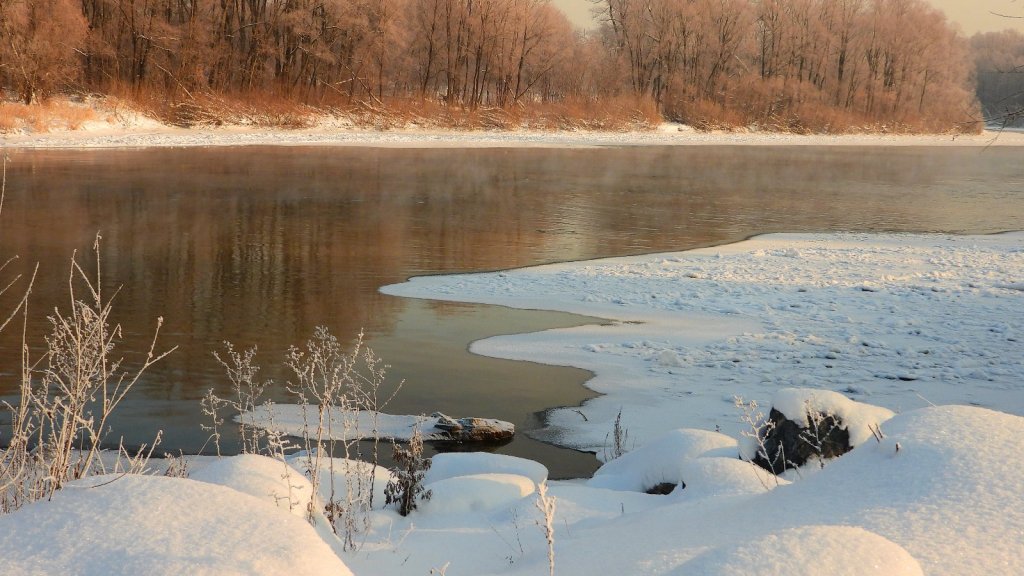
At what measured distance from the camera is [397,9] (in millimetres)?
56406

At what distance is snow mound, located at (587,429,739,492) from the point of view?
5.35 m

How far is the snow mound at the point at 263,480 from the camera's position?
407 centimetres

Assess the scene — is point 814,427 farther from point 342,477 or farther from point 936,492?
point 342,477

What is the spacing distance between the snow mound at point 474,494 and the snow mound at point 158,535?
7.47 ft

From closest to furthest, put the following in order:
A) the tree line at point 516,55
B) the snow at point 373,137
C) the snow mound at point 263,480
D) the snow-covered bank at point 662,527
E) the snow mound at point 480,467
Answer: the snow-covered bank at point 662,527 → the snow mound at point 263,480 → the snow mound at point 480,467 → the snow at point 373,137 → the tree line at point 516,55

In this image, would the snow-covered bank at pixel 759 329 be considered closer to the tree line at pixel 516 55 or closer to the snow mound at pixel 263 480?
the snow mound at pixel 263 480

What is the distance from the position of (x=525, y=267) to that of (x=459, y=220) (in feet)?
16.1

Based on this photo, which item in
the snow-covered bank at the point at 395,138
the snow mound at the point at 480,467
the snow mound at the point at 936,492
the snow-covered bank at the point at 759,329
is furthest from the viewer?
the snow-covered bank at the point at 395,138

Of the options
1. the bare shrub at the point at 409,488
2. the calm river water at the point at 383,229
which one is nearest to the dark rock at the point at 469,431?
the calm river water at the point at 383,229

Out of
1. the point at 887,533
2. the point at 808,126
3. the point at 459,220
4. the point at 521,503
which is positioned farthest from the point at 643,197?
the point at 808,126

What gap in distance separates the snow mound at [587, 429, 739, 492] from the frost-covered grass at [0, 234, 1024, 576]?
16 mm

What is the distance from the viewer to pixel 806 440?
5129mm

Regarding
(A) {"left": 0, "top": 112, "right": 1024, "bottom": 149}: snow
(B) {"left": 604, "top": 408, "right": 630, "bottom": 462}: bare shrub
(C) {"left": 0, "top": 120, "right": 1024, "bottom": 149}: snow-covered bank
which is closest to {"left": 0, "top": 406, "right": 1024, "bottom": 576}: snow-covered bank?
(B) {"left": 604, "top": 408, "right": 630, "bottom": 462}: bare shrub

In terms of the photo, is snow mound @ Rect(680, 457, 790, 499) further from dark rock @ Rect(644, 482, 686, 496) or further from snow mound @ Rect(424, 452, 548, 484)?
snow mound @ Rect(424, 452, 548, 484)
